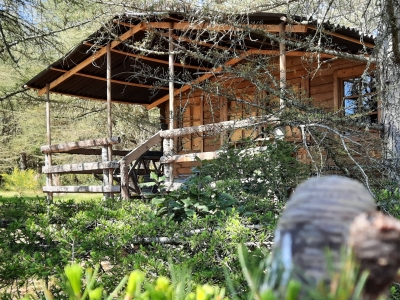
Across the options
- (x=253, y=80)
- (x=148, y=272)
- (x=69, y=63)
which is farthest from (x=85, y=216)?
(x=69, y=63)

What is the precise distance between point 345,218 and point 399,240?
0.09m

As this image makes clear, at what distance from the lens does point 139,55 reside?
8695 millimetres

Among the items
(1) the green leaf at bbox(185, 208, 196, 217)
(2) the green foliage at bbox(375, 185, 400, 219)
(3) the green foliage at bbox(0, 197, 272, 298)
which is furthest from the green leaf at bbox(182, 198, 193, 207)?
(2) the green foliage at bbox(375, 185, 400, 219)

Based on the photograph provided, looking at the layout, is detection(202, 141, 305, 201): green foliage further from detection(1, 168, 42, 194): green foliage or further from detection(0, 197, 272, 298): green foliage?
detection(1, 168, 42, 194): green foliage

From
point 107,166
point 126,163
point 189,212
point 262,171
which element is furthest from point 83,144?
point 189,212

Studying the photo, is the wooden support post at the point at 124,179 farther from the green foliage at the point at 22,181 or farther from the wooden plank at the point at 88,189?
the green foliage at the point at 22,181

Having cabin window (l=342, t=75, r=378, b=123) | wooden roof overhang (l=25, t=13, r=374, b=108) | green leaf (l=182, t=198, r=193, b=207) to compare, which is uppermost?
wooden roof overhang (l=25, t=13, r=374, b=108)

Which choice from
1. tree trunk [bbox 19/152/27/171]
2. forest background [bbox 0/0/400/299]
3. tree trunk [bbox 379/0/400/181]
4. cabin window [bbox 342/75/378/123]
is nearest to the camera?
forest background [bbox 0/0/400/299]

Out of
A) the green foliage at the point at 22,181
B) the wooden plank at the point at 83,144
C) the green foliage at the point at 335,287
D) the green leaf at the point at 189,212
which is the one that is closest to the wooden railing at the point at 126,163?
the wooden plank at the point at 83,144

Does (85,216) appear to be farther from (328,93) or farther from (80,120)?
(80,120)

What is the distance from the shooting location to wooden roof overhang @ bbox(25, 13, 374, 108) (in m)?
8.52

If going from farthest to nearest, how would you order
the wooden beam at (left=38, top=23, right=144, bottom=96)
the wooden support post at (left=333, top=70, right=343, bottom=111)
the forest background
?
the wooden support post at (left=333, top=70, right=343, bottom=111), the wooden beam at (left=38, top=23, right=144, bottom=96), the forest background

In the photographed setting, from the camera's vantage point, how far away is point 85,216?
3.82 metres

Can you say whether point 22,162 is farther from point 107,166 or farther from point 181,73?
point 107,166
